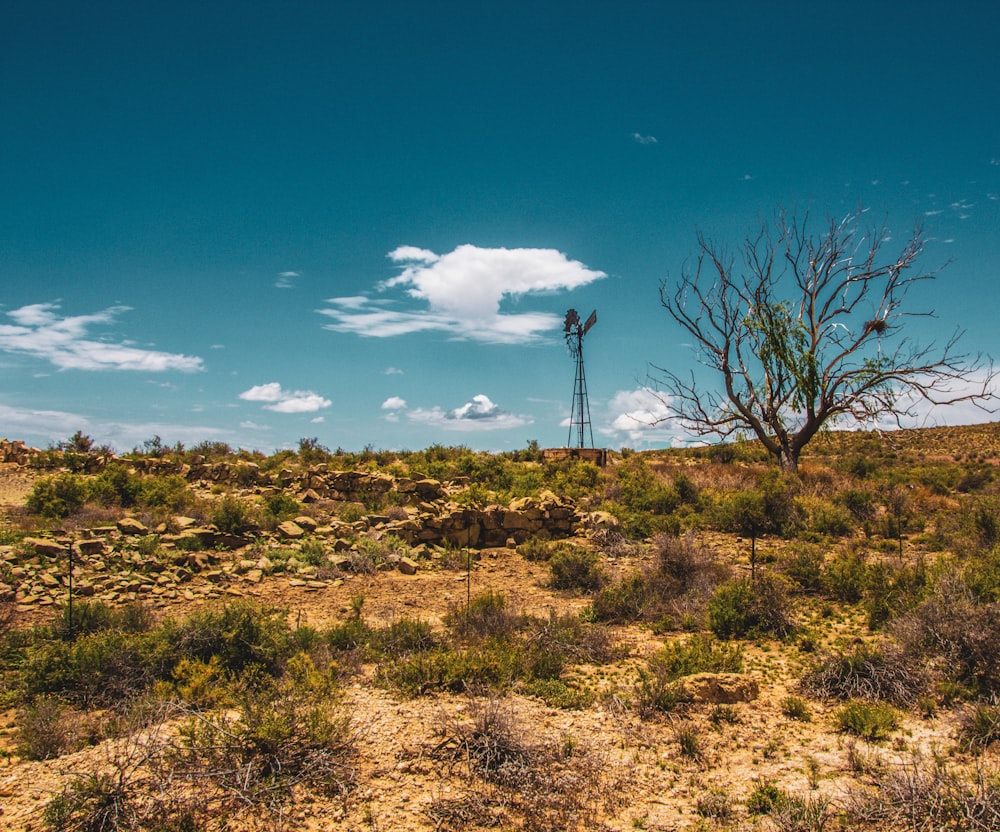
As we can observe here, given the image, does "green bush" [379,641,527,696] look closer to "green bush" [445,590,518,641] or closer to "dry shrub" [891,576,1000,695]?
"green bush" [445,590,518,641]

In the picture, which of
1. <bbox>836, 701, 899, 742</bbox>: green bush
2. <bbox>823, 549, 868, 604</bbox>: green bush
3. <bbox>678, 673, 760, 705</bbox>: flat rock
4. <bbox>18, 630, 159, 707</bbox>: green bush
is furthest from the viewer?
<bbox>823, 549, 868, 604</bbox>: green bush

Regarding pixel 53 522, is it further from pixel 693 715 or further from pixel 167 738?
pixel 693 715

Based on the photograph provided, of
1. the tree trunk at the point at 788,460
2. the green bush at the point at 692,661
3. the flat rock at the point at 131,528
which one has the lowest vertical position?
the green bush at the point at 692,661

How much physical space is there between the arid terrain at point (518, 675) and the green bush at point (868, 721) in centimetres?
3

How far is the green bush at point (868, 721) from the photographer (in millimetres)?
5749

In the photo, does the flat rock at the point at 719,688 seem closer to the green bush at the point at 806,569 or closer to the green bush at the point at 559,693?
the green bush at the point at 559,693

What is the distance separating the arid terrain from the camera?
4754mm

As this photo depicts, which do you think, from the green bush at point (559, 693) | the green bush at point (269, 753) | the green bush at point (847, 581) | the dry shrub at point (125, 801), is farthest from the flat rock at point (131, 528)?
the green bush at point (847, 581)

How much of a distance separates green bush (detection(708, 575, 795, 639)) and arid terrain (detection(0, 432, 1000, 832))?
0.11ft

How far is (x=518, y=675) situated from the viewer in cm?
711

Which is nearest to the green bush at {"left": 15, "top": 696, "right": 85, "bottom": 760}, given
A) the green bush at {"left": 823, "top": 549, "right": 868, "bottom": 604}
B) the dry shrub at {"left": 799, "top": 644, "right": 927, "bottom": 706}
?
the dry shrub at {"left": 799, "top": 644, "right": 927, "bottom": 706}

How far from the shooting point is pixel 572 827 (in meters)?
4.57

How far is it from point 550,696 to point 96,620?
610 cm

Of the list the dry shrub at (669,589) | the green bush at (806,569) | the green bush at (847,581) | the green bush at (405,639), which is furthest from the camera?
the green bush at (806,569)
